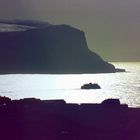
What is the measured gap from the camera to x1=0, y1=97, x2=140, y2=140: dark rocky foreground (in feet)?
116

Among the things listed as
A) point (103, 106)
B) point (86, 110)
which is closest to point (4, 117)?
point (86, 110)

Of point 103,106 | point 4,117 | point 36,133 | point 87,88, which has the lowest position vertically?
point 36,133

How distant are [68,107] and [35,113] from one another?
5.78m

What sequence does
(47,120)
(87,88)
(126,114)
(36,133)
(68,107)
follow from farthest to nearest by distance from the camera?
1. (87,88)
2. (68,107)
3. (126,114)
4. (47,120)
5. (36,133)

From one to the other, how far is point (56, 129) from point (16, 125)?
3430mm

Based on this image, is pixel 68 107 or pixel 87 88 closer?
pixel 68 107

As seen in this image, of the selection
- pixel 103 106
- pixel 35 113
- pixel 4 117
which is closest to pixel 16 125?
pixel 4 117

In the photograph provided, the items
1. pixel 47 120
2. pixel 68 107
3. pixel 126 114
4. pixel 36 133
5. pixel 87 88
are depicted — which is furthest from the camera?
pixel 87 88

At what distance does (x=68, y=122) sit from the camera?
132 feet

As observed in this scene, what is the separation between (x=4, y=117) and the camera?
1613 inches

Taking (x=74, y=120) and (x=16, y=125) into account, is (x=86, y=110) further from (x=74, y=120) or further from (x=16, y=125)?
(x=16, y=125)

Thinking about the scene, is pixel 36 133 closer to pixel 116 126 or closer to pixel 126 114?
pixel 116 126

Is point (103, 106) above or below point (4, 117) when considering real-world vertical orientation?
above

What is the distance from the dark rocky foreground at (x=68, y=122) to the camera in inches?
1395
